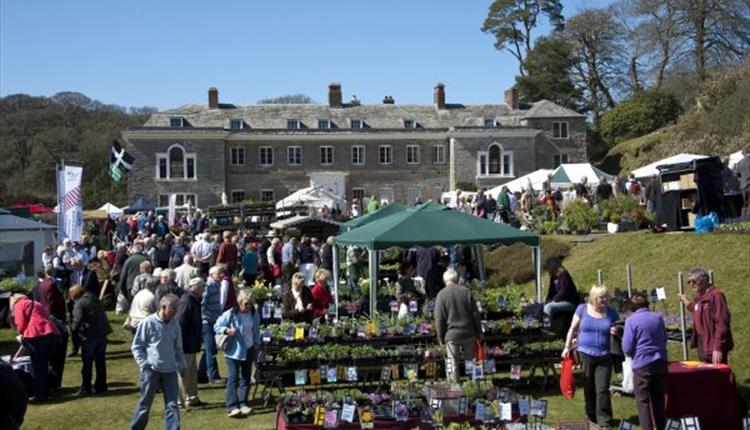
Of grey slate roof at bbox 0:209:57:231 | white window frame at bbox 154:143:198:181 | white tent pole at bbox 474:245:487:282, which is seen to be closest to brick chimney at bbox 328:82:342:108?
white window frame at bbox 154:143:198:181

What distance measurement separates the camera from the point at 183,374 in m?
10.1

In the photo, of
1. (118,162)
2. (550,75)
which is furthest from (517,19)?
(118,162)

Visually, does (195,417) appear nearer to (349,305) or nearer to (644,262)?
(349,305)

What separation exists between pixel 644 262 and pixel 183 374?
10.7 meters

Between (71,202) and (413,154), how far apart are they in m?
33.0

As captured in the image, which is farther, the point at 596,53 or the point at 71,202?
the point at 596,53

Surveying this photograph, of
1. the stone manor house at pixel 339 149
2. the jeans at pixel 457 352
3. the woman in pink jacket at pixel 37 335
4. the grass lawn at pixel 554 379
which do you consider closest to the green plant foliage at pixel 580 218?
the grass lawn at pixel 554 379

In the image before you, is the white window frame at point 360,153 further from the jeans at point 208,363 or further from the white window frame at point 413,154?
the jeans at point 208,363

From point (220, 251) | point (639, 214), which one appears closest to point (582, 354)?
point (220, 251)

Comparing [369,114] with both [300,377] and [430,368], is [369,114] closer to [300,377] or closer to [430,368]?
[430,368]

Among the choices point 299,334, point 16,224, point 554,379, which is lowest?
point 554,379

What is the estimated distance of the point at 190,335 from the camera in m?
10.0

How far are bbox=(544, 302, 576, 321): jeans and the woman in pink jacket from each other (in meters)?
6.85

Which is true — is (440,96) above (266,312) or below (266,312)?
above
